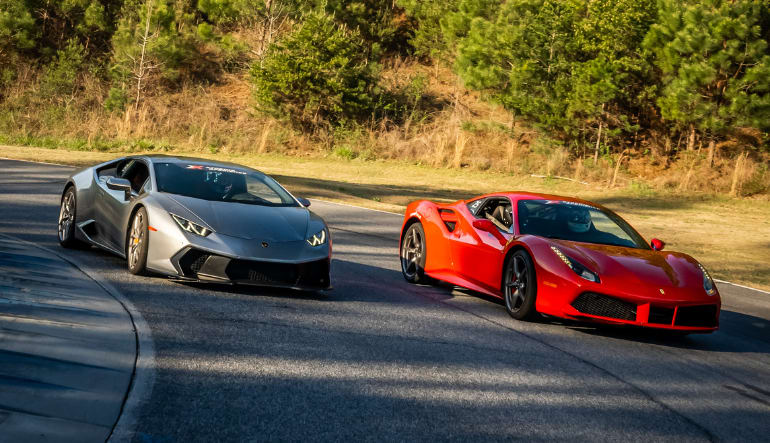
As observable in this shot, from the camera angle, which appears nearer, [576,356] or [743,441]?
[743,441]

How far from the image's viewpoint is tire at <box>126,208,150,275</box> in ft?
30.1

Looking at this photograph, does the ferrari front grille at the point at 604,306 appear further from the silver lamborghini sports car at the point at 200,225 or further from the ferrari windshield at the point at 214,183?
the ferrari windshield at the point at 214,183

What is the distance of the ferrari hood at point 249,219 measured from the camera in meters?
9.05

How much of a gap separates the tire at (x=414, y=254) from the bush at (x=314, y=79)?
30221mm

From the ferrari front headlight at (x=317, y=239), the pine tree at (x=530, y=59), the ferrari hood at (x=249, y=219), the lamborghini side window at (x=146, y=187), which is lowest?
the ferrari front headlight at (x=317, y=239)

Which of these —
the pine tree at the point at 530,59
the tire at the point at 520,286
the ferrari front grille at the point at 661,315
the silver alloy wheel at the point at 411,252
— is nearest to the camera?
the ferrari front grille at the point at 661,315

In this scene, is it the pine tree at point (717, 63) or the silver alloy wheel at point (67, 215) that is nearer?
the silver alloy wheel at point (67, 215)

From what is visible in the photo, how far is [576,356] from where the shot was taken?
25.2 ft

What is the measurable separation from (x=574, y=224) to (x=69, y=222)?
225 inches

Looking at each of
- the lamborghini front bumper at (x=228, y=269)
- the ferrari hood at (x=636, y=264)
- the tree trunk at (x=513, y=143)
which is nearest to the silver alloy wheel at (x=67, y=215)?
the lamborghini front bumper at (x=228, y=269)

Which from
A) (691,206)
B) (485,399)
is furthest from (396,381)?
(691,206)

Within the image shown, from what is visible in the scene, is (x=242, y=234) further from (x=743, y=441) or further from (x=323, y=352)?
(x=743, y=441)

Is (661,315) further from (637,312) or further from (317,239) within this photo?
(317,239)

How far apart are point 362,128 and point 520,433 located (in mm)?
36854
